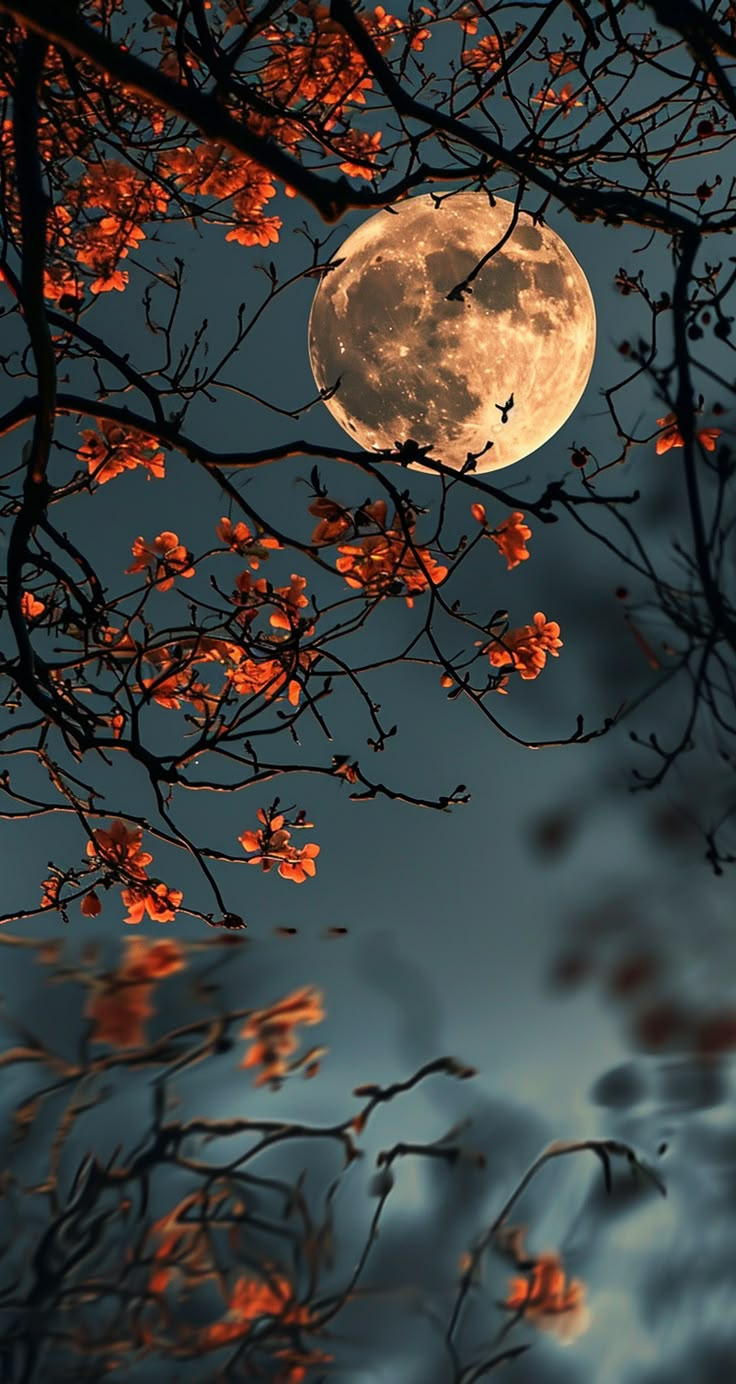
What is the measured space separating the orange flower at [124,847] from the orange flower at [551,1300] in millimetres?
2215

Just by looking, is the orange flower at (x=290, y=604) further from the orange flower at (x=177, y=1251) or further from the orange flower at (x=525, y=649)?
the orange flower at (x=177, y=1251)

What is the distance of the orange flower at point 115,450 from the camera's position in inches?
105

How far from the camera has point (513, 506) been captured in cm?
209

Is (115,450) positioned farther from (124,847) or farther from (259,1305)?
(259,1305)

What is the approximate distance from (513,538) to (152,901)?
1.31 metres

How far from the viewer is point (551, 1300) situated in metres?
0.55

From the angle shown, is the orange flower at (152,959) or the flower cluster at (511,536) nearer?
the orange flower at (152,959)

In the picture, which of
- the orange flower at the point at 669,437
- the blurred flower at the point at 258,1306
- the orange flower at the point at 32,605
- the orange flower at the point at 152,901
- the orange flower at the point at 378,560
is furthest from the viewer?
the orange flower at the point at 32,605

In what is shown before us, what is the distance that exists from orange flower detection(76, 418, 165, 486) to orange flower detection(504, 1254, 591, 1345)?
2382mm

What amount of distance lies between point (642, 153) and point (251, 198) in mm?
1096

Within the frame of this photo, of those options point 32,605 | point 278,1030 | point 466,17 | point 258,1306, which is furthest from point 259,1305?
point 466,17

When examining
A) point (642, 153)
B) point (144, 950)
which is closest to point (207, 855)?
point (144, 950)

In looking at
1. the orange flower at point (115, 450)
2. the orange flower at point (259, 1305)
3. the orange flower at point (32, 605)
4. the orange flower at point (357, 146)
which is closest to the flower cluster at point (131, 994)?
the orange flower at point (259, 1305)

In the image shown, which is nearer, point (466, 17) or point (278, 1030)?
point (278, 1030)
